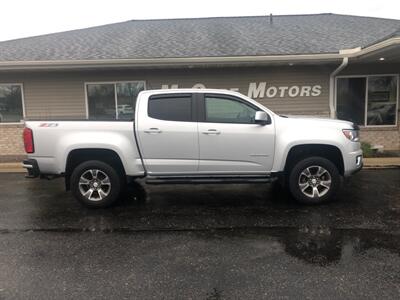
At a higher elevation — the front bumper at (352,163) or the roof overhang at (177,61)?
the roof overhang at (177,61)

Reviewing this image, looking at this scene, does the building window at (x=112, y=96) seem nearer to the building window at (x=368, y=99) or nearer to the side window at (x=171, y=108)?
the side window at (x=171, y=108)

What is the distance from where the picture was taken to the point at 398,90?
38.9ft

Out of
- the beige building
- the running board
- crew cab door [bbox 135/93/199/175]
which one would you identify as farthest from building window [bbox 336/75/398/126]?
crew cab door [bbox 135/93/199/175]

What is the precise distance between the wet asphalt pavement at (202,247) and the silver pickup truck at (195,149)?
1.51ft

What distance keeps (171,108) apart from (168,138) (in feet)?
1.77

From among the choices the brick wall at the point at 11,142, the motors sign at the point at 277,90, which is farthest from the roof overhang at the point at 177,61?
the brick wall at the point at 11,142

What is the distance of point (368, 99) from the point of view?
11906mm

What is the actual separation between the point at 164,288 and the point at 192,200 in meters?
3.28

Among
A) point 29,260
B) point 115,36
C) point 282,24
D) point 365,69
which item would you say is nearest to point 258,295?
point 29,260

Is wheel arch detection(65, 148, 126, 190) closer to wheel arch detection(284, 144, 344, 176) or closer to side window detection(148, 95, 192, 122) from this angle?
side window detection(148, 95, 192, 122)

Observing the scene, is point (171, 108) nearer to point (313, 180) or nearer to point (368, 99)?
point (313, 180)

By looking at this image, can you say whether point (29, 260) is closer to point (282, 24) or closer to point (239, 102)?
point (239, 102)

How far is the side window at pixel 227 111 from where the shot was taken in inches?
253

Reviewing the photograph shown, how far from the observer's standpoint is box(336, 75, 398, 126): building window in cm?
1184
